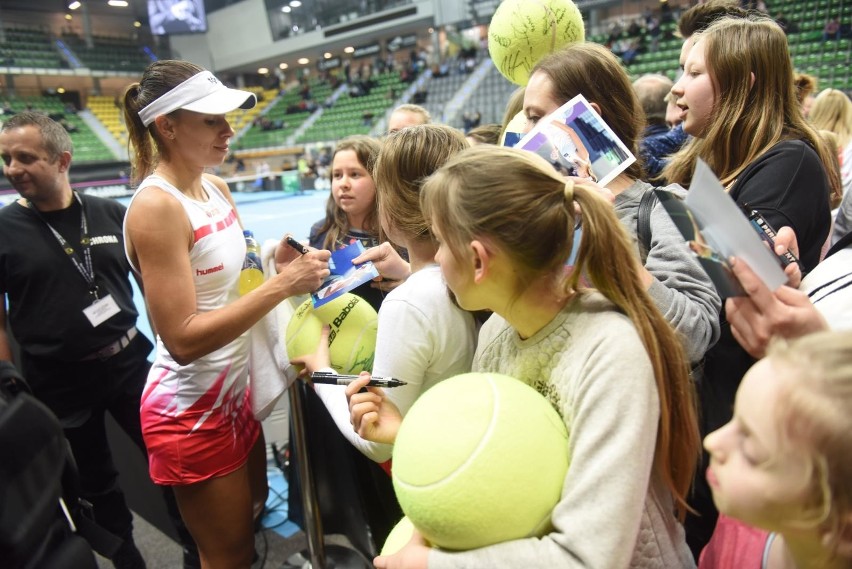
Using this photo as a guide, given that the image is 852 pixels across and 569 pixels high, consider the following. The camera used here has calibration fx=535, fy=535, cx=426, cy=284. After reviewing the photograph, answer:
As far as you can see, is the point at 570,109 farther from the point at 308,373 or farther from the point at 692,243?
the point at 308,373

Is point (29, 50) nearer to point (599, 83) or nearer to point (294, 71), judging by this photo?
point (294, 71)

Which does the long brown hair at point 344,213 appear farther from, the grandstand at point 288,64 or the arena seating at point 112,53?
the arena seating at point 112,53

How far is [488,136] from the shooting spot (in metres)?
2.70

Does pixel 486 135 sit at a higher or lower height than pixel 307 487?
higher

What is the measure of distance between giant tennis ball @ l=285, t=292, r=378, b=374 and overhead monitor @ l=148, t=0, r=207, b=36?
795 inches

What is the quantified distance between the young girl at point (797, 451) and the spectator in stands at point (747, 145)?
0.65 meters

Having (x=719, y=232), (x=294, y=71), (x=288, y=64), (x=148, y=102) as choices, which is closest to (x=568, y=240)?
(x=719, y=232)

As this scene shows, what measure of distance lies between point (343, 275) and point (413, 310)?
408mm

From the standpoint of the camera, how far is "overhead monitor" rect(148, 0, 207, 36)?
58.5 ft

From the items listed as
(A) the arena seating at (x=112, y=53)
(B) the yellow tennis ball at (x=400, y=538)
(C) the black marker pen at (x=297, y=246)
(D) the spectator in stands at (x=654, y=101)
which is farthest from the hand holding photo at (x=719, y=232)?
(A) the arena seating at (x=112, y=53)

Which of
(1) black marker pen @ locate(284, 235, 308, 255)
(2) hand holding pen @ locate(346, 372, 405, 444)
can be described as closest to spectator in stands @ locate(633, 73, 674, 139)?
(1) black marker pen @ locate(284, 235, 308, 255)

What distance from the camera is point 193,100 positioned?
1494 millimetres

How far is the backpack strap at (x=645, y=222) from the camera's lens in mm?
1233

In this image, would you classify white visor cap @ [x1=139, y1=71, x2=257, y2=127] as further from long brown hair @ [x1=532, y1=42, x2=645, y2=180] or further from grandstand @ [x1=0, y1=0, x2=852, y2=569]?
grandstand @ [x1=0, y1=0, x2=852, y2=569]
